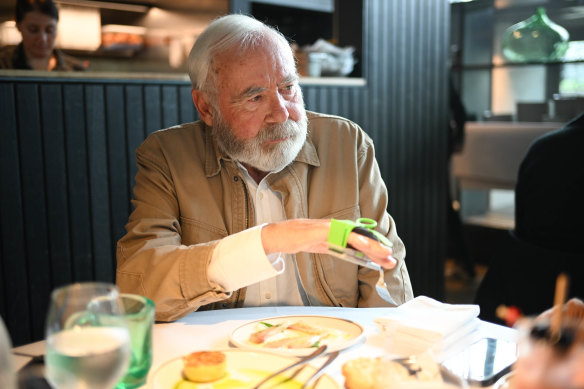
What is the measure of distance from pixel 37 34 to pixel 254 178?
1.47 metres

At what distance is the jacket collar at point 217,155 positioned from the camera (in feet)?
5.62

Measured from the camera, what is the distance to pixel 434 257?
12.3ft

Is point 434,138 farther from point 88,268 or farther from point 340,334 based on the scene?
point 340,334

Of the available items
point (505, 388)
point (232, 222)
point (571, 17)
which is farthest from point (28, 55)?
point (571, 17)

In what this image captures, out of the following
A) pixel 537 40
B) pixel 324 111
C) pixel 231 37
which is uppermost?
pixel 537 40

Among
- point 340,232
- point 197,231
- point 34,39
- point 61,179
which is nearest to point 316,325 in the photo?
point 340,232

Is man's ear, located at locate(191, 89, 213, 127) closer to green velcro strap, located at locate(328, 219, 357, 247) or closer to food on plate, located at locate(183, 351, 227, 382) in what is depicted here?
green velcro strap, located at locate(328, 219, 357, 247)

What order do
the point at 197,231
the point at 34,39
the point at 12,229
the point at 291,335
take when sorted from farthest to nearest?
the point at 34,39
the point at 12,229
the point at 197,231
the point at 291,335

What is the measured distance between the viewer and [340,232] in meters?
1.22

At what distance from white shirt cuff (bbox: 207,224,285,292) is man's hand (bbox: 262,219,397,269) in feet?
0.08

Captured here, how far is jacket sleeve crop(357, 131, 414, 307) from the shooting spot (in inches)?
66.9

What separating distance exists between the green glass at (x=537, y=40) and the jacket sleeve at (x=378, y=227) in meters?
2.73

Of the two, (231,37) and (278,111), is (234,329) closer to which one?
(278,111)

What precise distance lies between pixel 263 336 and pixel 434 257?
2732 mm
